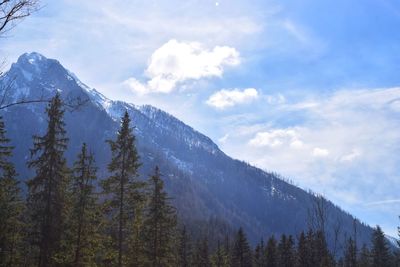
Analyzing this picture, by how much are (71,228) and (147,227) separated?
1093 cm

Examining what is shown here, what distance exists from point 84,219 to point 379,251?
50501 millimetres

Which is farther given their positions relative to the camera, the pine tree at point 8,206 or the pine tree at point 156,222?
the pine tree at point 156,222

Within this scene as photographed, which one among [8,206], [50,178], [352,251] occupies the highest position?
[50,178]

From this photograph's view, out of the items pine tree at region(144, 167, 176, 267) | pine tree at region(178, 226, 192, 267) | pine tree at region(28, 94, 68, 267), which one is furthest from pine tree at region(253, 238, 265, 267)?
pine tree at region(28, 94, 68, 267)

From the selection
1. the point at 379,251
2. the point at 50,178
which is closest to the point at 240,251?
the point at 379,251

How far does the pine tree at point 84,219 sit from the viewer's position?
101ft

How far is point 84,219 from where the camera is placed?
30781 mm

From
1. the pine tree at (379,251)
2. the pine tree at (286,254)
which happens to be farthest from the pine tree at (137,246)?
the pine tree at (379,251)

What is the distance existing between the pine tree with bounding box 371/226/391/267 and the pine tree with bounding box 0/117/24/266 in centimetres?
5028

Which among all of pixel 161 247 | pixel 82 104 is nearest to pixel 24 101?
pixel 82 104

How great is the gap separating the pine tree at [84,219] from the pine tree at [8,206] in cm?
418

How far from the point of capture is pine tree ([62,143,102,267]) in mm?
30688

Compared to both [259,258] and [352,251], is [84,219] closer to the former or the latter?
[352,251]

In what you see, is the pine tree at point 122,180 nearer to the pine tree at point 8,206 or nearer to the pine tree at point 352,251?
the pine tree at point 8,206
